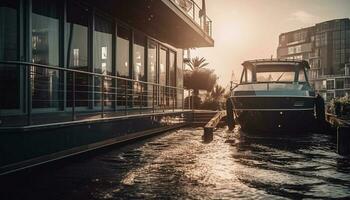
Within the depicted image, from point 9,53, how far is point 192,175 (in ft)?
17.9

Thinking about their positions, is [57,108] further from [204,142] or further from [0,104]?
[204,142]

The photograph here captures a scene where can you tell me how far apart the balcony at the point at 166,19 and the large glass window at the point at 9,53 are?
3.50m

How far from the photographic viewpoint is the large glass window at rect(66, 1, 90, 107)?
12.1 meters

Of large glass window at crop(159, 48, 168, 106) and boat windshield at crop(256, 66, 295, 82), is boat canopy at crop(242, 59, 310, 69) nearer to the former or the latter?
boat windshield at crop(256, 66, 295, 82)

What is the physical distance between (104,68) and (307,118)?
6.83 meters

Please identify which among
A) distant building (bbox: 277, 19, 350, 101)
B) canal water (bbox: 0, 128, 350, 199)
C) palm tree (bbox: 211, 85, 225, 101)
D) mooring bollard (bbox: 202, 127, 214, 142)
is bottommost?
canal water (bbox: 0, 128, 350, 199)

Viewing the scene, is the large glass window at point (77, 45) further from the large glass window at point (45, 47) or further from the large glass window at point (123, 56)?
the large glass window at point (123, 56)

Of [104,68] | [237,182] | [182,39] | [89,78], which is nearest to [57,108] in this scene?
[89,78]

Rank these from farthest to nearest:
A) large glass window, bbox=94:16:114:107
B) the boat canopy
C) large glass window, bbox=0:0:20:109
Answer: the boat canopy
large glass window, bbox=94:16:114:107
large glass window, bbox=0:0:20:109

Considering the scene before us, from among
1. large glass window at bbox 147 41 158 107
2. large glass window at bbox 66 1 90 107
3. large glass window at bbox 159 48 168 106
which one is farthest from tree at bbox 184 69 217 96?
large glass window at bbox 66 1 90 107

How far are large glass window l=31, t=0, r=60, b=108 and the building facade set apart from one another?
0.08 feet

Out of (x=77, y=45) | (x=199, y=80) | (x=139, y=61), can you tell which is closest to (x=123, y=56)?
(x=139, y=61)

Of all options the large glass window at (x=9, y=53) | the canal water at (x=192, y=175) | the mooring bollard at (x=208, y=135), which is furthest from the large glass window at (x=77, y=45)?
the mooring bollard at (x=208, y=135)

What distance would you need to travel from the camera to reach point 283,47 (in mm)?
137125
